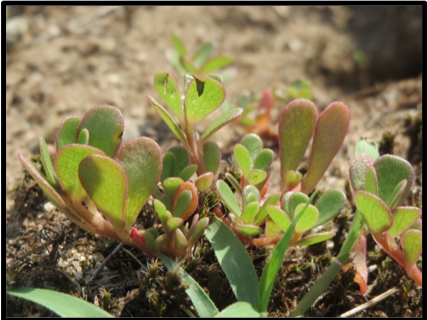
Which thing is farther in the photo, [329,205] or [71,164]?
[329,205]

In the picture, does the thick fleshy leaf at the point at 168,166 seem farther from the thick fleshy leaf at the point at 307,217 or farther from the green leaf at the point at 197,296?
the thick fleshy leaf at the point at 307,217

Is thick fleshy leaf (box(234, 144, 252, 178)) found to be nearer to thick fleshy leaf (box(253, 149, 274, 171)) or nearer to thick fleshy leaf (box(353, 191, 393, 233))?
thick fleshy leaf (box(253, 149, 274, 171))

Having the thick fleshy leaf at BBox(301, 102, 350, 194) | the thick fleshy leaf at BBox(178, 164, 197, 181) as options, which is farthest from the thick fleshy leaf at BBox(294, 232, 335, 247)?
the thick fleshy leaf at BBox(178, 164, 197, 181)

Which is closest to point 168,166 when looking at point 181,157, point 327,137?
point 181,157

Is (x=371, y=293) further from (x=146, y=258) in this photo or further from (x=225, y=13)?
(x=225, y=13)

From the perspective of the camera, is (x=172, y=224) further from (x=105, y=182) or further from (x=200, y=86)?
(x=200, y=86)

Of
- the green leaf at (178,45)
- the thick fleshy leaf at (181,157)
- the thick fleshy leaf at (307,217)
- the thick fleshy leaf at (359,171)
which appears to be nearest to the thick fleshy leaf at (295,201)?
the thick fleshy leaf at (307,217)
